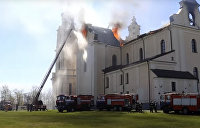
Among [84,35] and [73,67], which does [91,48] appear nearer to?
[84,35]

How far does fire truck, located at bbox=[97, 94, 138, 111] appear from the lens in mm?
35281

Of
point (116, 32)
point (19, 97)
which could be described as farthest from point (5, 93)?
point (116, 32)

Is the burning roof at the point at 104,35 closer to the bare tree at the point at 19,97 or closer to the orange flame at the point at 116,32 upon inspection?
the orange flame at the point at 116,32

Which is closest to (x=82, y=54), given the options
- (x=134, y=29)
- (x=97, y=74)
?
(x=97, y=74)

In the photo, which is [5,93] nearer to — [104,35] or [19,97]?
[19,97]

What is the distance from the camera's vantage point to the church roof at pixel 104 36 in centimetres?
5722

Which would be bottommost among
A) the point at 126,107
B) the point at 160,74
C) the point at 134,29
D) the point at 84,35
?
the point at 126,107

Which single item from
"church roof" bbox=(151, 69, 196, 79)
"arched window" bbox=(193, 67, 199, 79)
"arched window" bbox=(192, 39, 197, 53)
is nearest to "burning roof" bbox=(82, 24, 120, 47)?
"arched window" bbox=(192, 39, 197, 53)

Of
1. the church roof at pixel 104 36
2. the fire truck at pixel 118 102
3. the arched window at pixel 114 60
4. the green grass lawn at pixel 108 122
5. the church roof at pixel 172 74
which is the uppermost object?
the church roof at pixel 104 36

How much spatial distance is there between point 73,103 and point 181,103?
17.4 meters

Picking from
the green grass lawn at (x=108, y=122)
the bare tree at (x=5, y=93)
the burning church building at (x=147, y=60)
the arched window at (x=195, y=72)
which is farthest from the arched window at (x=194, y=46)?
the bare tree at (x=5, y=93)

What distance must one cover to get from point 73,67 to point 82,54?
26.8 feet

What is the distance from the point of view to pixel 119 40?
201 feet

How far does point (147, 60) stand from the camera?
133 feet
